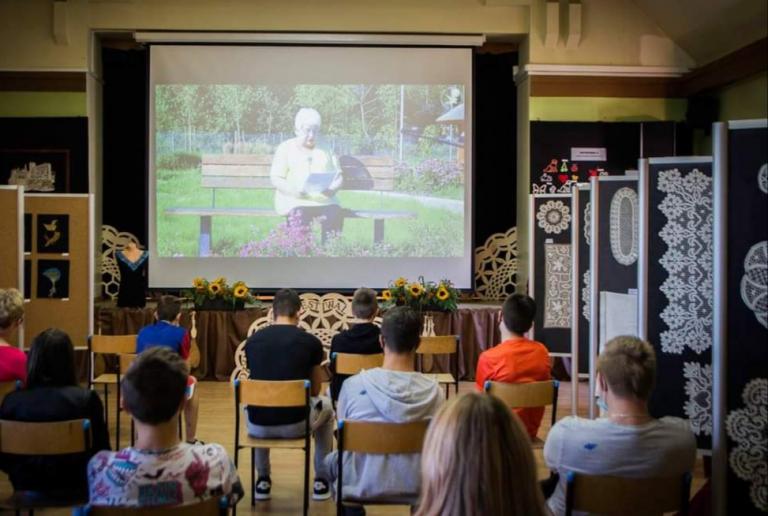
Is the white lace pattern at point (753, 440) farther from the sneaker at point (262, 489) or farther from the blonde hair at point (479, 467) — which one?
the sneaker at point (262, 489)

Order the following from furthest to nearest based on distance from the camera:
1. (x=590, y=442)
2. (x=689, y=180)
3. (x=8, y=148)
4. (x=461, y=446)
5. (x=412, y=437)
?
(x=8, y=148), (x=689, y=180), (x=412, y=437), (x=590, y=442), (x=461, y=446)

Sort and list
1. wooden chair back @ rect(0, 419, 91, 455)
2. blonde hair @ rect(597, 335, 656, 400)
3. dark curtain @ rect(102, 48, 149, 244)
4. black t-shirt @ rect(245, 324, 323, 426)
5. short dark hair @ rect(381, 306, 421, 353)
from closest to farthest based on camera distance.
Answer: blonde hair @ rect(597, 335, 656, 400) → wooden chair back @ rect(0, 419, 91, 455) → short dark hair @ rect(381, 306, 421, 353) → black t-shirt @ rect(245, 324, 323, 426) → dark curtain @ rect(102, 48, 149, 244)

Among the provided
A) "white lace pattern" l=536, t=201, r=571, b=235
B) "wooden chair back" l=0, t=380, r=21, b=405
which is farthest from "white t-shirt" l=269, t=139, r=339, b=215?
"wooden chair back" l=0, t=380, r=21, b=405

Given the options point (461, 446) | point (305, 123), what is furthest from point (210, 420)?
point (461, 446)

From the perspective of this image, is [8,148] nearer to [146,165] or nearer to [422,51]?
[146,165]

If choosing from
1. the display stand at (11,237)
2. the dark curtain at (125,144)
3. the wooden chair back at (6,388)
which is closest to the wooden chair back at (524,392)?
the wooden chair back at (6,388)

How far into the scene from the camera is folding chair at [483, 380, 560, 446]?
11.6 feet

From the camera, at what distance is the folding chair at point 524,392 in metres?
3.55

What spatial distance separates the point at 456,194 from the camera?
27.9 feet

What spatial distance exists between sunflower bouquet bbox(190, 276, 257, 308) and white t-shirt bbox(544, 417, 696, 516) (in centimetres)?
516

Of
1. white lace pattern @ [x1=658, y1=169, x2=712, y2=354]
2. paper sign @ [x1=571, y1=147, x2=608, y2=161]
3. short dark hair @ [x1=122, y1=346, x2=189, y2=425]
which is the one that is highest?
paper sign @ [x1=571, y1=147, x2=608, y2=161]

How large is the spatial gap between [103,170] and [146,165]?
91 cm

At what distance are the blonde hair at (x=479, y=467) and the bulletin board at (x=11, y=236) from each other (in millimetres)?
5241

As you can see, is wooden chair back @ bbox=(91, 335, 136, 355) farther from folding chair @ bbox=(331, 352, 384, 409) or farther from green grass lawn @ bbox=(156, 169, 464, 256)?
green grass lawn @ bbox=(156, 169, 464, 256)
